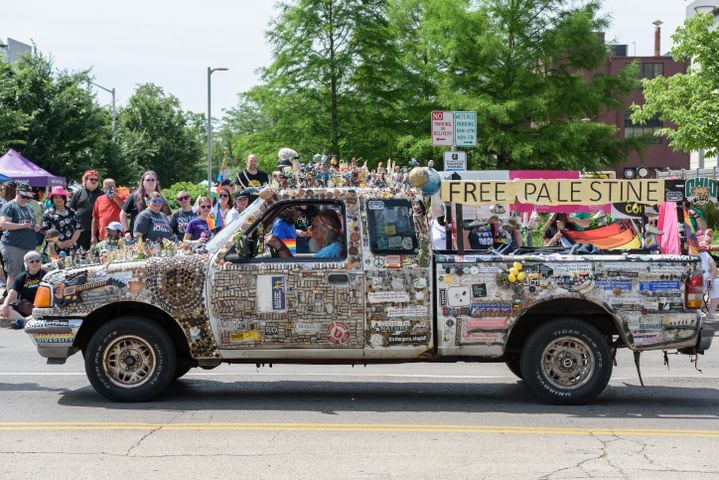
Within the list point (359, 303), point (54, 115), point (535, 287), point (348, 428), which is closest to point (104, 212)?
point (359, 303)

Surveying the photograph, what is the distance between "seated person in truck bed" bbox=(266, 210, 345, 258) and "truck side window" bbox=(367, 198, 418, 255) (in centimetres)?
28

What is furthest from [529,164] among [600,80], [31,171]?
[31,171]

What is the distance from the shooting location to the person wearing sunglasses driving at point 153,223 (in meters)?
11.9

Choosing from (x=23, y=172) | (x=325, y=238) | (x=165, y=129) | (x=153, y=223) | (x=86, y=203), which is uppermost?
(x=165, y=129)

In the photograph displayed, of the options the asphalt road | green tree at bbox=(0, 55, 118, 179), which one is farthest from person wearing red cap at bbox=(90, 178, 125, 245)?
green tree at bbox=(0, 55, 118, 179)

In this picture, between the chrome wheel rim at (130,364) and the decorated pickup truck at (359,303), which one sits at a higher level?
the decorated pickup truck at (359,303)

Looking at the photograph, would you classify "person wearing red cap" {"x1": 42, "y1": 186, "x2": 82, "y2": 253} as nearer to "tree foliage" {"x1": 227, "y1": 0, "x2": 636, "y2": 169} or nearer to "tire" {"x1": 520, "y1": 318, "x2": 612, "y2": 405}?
"tire" {"x1": 520, "y1": 318, "x2": 612, "y2": 405}

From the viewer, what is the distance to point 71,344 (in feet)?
26.3

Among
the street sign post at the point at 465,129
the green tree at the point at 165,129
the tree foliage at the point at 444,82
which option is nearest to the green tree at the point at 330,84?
the tree foliage at the point at 444,82

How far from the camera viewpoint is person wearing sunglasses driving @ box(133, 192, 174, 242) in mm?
11938

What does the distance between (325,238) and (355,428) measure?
167 cm

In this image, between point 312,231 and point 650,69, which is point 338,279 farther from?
point 650,69

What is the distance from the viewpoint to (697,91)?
95.5ft

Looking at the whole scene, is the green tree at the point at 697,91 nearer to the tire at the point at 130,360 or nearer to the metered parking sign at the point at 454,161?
the metered parking sign at the point at 454,161
